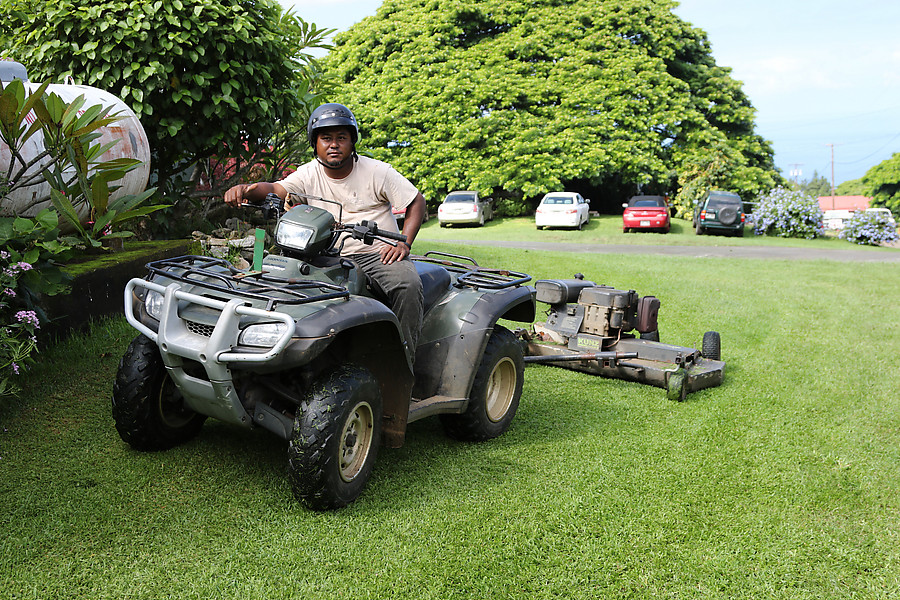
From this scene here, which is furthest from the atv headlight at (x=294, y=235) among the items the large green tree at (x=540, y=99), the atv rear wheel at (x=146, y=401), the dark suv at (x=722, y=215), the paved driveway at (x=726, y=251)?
the large green tree at (x=540, y=99)

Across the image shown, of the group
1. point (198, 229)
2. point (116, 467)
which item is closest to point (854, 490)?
point (116, 467)

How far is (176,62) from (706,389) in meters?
5.55

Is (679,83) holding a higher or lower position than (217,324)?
higher

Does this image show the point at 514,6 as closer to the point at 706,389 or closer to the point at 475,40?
the point at 475,40

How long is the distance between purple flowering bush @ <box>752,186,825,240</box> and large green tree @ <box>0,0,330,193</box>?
2414 centimetres

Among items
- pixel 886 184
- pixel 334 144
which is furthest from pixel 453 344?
pixel 886 184

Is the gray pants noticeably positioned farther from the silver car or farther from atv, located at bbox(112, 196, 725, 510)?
the silver car

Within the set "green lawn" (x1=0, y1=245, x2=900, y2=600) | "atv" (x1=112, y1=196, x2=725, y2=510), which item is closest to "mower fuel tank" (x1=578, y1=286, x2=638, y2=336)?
"green lawn" (x1=0, y1=245, x2=900, y2=600)

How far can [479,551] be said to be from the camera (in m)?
3.58

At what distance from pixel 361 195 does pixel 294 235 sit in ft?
2.79

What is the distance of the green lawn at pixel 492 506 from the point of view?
10.9ft

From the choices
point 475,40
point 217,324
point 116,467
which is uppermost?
point 475,40

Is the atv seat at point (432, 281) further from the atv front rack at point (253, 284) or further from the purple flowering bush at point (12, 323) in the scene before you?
the purple flowering bush at point (12, 323)

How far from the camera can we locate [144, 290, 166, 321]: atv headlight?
12.7 feet
